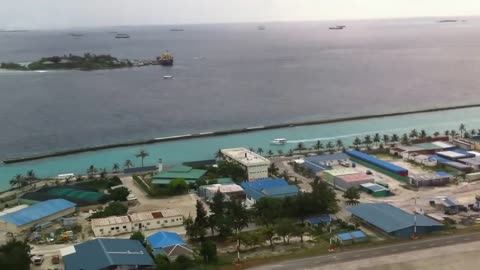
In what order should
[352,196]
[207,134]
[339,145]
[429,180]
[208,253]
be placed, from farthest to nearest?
[207,134], [339,145], [429,180], [352,196], [208,253]

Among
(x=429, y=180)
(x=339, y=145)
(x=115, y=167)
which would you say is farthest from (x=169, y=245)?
(x=339, y=145)

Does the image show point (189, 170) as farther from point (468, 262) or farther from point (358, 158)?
point (468, 262)

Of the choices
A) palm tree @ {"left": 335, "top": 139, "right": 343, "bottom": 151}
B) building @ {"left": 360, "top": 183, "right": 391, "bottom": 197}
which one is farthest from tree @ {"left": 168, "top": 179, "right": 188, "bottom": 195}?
palm tree @ {"left": 335, "top": 139, "right": 343, "bottom": 151}

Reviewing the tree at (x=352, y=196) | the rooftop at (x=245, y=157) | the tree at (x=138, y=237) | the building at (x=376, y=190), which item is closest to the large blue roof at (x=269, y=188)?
the rooftop at (x=245, y=157)

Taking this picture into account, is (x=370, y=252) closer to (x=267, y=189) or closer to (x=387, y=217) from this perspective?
(x=387, y=217)

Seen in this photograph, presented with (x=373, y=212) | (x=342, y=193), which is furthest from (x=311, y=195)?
(x=342, y=193)

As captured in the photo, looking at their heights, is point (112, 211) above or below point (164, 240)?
below

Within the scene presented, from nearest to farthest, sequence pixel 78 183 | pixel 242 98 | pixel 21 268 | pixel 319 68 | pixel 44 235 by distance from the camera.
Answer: pixel 21 268 → pixel 44 235 → pixel 78 183 → pixel 242 98 → pixel 319 68
